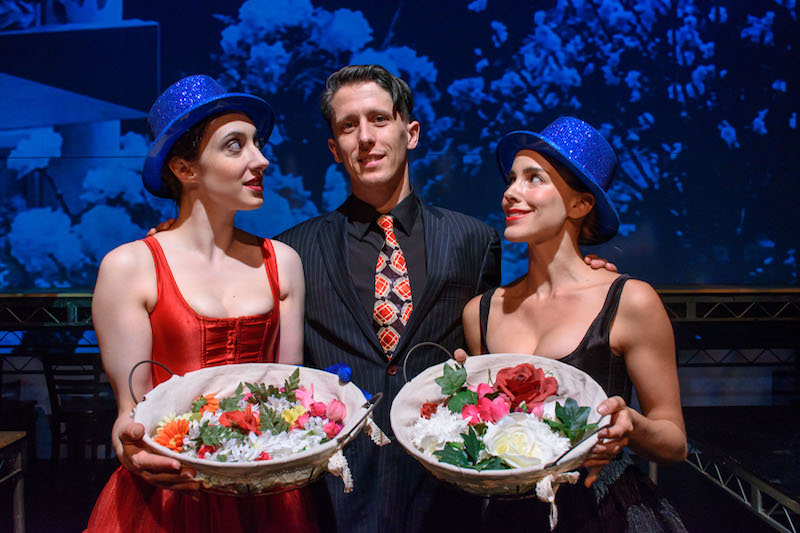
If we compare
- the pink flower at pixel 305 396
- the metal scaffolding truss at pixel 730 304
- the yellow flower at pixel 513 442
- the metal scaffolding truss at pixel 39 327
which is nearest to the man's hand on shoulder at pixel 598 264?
the yellow flower at pixel 513 442

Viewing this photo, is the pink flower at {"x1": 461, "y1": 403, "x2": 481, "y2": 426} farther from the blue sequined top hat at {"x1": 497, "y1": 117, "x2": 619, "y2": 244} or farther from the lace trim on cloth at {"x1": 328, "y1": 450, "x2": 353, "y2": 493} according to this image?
the blue sequined top hat at {"x1": 497, "y1": 117, "x2": 619, "y2": 244}

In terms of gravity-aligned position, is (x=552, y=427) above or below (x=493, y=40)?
below

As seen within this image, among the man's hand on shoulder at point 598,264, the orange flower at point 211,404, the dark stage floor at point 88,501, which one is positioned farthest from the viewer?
the dark stage floor at point 88,501

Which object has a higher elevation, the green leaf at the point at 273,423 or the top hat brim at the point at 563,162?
the top hat brim at the point at 563,162

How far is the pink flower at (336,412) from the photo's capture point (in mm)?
1446

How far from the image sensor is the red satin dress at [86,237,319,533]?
1.57m

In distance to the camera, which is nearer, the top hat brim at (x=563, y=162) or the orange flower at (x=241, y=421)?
the orange flower at (x=241, y=421)

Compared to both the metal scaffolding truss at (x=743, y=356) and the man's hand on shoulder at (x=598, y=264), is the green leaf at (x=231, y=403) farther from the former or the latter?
the metal scaffolding truss at (x=743, y=356)

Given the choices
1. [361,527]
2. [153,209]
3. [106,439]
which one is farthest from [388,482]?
[153,209]

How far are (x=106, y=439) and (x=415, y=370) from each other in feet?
12.3

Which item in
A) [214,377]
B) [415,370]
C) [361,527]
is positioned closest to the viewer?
[214,377]

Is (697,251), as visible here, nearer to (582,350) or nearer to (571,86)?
(571,86)

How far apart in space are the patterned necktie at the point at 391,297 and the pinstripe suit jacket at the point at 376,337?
58 mm

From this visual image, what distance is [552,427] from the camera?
4.43ft
